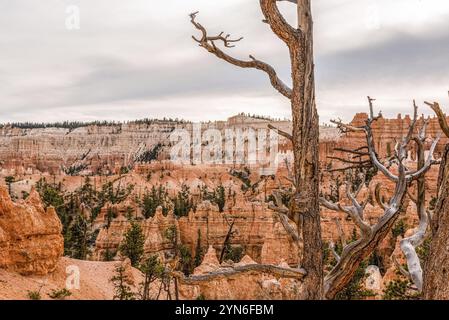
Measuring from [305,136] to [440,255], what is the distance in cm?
114

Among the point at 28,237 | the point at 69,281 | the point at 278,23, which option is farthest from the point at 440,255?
the point at 69,281

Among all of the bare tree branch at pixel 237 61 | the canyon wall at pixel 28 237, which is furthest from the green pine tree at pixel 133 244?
the bare tree branch at pixel 237 61

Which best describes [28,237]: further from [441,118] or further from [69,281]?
[441,118]

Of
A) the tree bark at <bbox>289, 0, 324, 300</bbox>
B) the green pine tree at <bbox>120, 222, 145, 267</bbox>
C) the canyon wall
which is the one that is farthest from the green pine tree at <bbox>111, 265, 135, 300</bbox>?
the tree bark at <bbox>289, 0, 324, 300</bbox>

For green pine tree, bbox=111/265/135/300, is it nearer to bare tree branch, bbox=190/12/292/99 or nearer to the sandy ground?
the sandy ground

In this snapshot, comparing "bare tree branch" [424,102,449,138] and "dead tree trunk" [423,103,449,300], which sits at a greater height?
"bare tree branch" [424,102,449,138]

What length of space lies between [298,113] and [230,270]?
1153 mm

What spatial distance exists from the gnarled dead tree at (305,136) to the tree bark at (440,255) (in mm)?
755

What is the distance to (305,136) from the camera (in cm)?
316

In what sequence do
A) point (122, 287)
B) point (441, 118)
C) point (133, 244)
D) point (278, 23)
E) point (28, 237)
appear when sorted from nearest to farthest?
point (441, 118), point (278, 23), point (28, 237), point (122, 287), point (133, 244)

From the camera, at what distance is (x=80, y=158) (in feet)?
336

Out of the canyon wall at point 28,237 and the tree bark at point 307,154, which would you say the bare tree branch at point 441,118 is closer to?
the tree bark at point 307,154

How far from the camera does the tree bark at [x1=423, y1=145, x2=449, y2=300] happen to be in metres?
2.36

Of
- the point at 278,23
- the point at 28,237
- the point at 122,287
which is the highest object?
the point at 278,23
